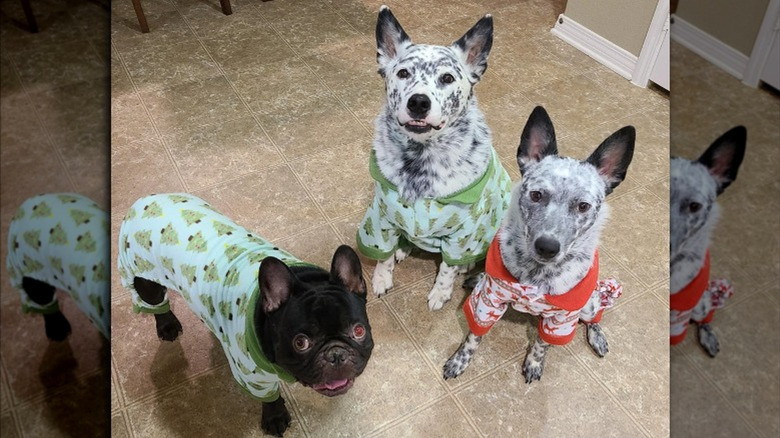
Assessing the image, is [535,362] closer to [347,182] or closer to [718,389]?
[347,182]

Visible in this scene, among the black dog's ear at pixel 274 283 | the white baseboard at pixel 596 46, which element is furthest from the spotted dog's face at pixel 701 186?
the white baseboard at pixel 596 46

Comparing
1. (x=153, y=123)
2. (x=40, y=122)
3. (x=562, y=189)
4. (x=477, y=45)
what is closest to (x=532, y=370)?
(x=562, y=189)

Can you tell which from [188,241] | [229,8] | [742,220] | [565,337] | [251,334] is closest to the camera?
[742,220]

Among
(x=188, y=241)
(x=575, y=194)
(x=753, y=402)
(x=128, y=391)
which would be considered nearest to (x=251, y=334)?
(x=188, y=241)

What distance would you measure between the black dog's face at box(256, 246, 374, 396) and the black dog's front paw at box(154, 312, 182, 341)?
78cm

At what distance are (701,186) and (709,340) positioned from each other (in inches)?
3.0

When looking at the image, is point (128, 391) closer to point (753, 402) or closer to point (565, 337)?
point (565, 337)

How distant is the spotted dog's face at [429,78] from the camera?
1881mm

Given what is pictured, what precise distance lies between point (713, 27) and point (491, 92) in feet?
11.1

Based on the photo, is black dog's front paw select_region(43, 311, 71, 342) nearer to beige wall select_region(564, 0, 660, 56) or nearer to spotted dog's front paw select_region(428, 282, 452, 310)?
spotted dog's front paw select_region(428, 282, 452, 310)

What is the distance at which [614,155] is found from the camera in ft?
5.49

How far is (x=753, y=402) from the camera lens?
29 cm

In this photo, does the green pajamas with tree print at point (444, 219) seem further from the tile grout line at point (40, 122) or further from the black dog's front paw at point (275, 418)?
the tile grout line at point (40, 122)

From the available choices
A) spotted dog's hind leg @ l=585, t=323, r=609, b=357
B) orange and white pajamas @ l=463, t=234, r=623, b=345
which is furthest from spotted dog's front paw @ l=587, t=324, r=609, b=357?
orange and white pajamas @ l=463, t=234, r=623, b=345
